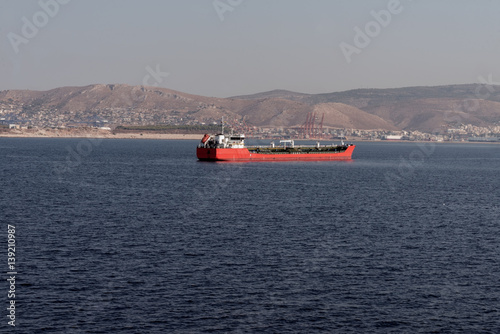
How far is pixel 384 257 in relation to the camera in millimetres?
54469

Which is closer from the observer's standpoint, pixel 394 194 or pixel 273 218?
pixel 273 218

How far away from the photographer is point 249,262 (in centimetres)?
5188

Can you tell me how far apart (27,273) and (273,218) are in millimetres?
34886

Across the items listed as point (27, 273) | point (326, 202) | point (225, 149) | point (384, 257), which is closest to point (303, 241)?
point (384, 257)

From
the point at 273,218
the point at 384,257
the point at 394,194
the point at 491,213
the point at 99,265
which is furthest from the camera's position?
the point at 394,194

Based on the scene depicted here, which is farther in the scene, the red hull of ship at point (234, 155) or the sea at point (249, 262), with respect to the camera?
the red hull of ship at point (234, 155)

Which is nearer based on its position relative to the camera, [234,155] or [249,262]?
[249,262]

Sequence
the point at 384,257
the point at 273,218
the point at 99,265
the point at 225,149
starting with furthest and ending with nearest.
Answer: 1. the point at 225,149
2. the point at 273,218
3. the point at 384,257
4. the point at 99,265

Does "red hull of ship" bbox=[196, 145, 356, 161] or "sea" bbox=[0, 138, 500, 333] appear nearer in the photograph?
"sea" bbox=[0, 138, 500, 333]

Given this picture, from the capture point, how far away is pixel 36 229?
6525 centimetres

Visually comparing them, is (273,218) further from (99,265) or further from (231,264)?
(99,265)

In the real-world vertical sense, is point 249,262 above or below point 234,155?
below

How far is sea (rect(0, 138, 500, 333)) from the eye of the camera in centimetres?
3894

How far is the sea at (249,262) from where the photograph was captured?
128 ft
